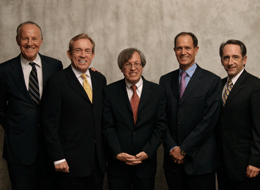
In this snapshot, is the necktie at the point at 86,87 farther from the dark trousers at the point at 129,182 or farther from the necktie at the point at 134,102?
the dark trousers at the point at 129,182

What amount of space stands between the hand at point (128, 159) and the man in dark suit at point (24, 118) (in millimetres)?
736

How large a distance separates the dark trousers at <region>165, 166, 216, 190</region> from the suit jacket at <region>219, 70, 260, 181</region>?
0.18 meters

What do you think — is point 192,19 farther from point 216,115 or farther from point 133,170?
point 133,170

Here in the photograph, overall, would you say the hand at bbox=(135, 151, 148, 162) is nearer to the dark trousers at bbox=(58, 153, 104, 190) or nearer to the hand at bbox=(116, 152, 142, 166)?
the hand at bbox=(116, 152, 142, 166)

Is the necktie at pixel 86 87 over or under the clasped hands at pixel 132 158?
over

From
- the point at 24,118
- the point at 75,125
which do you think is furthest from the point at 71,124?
the point at 24,118

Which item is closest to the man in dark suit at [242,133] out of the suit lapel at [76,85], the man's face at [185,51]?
the man's face at [185,51]

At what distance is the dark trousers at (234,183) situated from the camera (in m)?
2.23

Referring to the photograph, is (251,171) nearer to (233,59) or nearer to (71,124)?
(233,59)

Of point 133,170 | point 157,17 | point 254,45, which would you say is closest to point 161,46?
point 157,17

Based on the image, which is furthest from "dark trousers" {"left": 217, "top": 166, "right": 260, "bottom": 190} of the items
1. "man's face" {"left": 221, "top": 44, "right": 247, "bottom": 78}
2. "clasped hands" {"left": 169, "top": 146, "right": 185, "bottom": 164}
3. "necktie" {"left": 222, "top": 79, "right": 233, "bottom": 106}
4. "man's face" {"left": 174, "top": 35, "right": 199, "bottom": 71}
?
"man's face" {"left": 174, "top": 35, "right": 199, "bottom": 71}

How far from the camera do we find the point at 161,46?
133 inches

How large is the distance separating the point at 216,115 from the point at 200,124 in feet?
0.54

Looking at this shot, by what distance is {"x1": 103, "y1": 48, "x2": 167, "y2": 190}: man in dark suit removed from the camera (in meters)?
2.17
